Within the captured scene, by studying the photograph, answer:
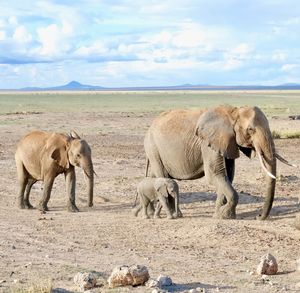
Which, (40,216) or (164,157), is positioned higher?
(164,157)

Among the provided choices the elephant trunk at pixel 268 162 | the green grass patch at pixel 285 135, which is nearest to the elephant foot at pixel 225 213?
the elephant trunk at pixel 268 162

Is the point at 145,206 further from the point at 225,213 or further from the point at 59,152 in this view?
the point at 59,152

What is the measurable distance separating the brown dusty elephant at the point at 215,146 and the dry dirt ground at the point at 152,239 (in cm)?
63

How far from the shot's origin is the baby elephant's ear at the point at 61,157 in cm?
1491

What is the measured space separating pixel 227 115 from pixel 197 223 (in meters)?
2.16

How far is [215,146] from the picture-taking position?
1359cm

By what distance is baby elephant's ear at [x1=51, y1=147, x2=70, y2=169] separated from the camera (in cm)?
1491

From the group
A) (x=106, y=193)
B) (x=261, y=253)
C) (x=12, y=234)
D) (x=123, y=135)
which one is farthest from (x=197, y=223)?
(x=123, y=135)

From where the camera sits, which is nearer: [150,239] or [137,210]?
[150,239]

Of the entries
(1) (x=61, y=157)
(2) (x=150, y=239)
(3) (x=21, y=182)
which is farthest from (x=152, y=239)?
(3) (x=21, y=182)

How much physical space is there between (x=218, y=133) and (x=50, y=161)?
339 centimetres

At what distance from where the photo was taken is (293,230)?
12.0 meters

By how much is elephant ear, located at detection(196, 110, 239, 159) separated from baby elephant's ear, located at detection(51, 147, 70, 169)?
2635 millimetres

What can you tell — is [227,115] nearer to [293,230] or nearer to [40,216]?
[293,230]
